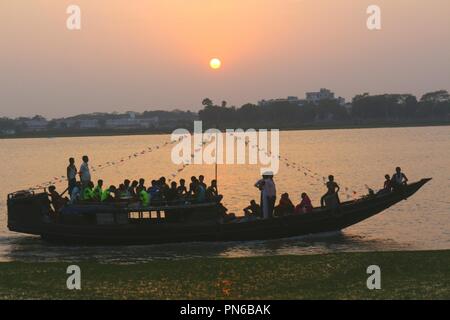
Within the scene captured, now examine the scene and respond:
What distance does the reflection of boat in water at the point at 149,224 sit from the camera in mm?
26281

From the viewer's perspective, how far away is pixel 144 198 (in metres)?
25.8

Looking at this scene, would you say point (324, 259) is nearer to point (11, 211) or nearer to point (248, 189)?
point (11, 211)

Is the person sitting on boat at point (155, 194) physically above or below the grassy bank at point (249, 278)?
above

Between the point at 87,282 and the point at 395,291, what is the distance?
7096mm

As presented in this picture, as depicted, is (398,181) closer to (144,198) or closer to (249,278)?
(144,198)

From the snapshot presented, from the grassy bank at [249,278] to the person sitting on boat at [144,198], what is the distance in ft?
20.0

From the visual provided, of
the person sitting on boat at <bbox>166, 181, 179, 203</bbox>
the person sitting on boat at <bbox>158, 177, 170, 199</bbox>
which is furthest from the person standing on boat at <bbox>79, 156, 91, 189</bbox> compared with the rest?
the person sitting on boat at <bbox>166, 181, 179, 203</bbox>

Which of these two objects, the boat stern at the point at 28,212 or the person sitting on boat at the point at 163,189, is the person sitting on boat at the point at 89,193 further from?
the person sitting on boat at the point at 163,189

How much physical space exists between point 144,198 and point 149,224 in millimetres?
1214

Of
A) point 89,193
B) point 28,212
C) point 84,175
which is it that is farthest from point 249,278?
point 28,212

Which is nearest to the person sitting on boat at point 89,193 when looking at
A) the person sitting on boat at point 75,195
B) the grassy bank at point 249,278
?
the person sitting on boat at point 75,195

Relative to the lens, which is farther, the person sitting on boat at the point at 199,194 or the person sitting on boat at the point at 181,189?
the person sitting on boat at the point at 181,189

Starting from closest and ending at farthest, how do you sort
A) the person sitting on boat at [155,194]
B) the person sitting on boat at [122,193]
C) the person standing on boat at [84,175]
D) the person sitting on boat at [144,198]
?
the person sitting on boat at [144,198], the person sitting on boat at [155,194], the person sitting on boat at [122,193], the person standing on boat at [84,175]
